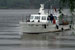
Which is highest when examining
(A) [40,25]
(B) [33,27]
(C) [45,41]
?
(A) [40,25]

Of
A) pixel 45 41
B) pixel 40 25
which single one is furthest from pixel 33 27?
pixel 45 41

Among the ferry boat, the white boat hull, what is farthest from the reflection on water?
the ferry boat

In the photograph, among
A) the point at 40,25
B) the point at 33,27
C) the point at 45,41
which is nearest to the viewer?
the point at 45,41

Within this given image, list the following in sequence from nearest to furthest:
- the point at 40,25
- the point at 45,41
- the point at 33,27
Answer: the point at 45,41 < the point at 33,27 < the point at 40,25

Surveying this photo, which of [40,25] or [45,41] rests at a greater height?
[40,25]

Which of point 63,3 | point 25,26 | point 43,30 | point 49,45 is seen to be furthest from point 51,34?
point 63,3

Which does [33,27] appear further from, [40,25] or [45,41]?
[45,41]

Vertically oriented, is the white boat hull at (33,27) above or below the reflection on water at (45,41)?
above

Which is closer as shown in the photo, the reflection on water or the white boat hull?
the reflection on water

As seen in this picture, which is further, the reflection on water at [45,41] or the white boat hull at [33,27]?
the white boat hull at [33,27]

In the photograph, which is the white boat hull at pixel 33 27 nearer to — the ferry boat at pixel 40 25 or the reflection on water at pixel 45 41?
the ferry boat at pixel 40 25

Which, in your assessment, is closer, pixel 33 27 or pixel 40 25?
pixel 33 27

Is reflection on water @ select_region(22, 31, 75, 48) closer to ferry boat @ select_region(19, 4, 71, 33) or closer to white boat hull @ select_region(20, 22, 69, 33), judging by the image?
white boat hull @ select_region(20, 22, 69, 33)

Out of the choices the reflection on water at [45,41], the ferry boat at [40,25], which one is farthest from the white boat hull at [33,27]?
the reflection on water at [45,41]
